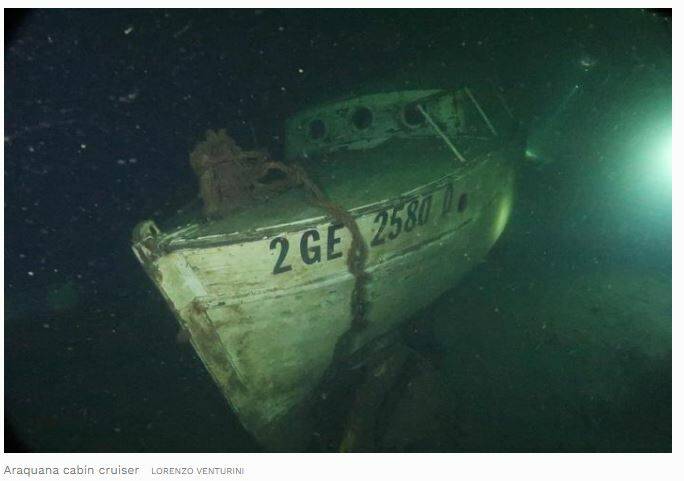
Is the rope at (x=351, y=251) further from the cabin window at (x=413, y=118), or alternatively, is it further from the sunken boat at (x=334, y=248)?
the cabin window at (x=413, y=118)

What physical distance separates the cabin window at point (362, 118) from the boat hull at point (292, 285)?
5.81 ft

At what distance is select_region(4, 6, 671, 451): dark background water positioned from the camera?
4539 mm

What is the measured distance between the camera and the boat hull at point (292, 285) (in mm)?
2918

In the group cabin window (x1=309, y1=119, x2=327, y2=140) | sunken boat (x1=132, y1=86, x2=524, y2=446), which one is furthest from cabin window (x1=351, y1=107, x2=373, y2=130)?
cabin window (x1=309, y1=119, x2=327, y2=140)

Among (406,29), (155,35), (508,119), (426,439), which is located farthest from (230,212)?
(155,35)

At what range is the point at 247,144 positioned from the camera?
31.8 ft

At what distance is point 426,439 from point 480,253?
3088mm

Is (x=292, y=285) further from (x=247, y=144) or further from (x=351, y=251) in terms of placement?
(x=247, y=144)

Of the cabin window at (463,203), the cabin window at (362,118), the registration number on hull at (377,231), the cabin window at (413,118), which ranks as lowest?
the cabin window at (463,203)

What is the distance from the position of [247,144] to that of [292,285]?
742 cm

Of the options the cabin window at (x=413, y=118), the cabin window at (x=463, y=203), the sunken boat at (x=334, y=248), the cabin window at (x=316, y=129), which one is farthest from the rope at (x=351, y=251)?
the cabin window at (x=413, y=118)

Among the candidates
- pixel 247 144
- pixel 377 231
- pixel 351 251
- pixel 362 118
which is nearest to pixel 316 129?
pixel 362 118

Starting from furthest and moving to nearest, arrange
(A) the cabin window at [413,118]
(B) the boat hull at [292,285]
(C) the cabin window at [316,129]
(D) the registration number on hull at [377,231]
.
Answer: (C) the cabin window at [316,129] → (A) the cabin window at [413,118] → (D) the registration number on hull at [377,231] → (B) the boat hull at [292,285]

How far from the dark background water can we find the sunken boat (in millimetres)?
876
